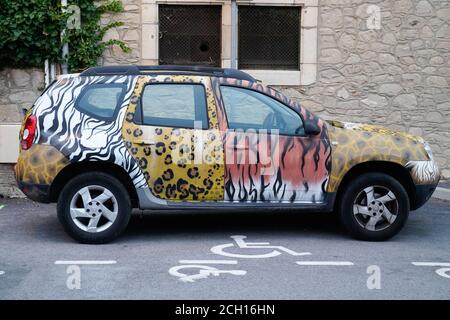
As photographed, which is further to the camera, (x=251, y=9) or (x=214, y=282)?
(x=251, y=9)

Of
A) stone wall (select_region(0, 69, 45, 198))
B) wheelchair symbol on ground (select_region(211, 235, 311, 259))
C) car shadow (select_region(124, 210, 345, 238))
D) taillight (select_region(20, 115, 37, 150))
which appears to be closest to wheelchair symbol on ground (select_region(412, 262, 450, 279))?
wheelchair symbol on ground (select_region(211, 235, 311, 259))

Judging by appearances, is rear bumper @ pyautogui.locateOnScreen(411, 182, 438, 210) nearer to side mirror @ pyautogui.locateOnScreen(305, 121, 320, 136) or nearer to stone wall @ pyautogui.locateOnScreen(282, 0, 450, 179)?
side mirror @ pyautogui.locateOnScreen(305, 121, 320, 136)

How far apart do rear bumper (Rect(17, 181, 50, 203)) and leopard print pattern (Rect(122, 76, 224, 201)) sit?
3.11 ft

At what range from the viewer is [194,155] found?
7.65 metres

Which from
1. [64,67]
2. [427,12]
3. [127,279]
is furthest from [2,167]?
[427,12]

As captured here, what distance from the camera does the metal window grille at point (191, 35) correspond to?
38.2 feet

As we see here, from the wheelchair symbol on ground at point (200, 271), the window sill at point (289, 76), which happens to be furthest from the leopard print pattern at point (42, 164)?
the window sill at point (289, 76)

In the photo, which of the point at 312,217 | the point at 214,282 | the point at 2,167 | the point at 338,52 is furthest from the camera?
the point at 338,52

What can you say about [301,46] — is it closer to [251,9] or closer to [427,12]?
[251,9]

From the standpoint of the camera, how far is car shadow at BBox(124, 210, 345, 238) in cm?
861

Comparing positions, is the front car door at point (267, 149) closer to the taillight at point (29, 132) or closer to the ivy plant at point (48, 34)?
the taillight at point (29, 132)

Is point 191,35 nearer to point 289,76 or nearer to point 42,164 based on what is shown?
point 289,76

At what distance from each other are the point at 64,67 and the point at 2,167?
1740 millimetres

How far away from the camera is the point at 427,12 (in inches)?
463
